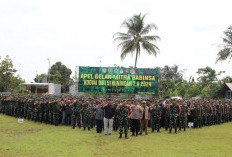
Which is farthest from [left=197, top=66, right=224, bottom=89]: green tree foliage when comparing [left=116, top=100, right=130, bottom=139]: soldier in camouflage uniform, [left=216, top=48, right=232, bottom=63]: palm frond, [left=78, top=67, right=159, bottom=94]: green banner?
[left=116, top=100, right=130, bottom=139]: soldier in camouflage uniform

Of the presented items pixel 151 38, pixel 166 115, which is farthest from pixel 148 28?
pixel 166 115

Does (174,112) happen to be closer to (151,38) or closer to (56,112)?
(56,112)

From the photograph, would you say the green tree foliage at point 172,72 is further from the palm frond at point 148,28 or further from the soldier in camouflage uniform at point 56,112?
the soldier in camouflage uniform at point 56,112

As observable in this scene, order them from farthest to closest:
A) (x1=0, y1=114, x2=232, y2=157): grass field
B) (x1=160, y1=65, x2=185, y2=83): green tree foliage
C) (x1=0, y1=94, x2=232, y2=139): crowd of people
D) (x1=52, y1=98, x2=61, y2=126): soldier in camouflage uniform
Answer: (x1=160, y1=65, x2=185, y2=83): green tree foliage < (x1=52, y1=98, x2=61, y2=126): soldier in camouflage uniform < (x1=0, y1=94, x2=232, y2=139): crowd of people < (x1=0, y1=114, x2=232, y2=157): grass field

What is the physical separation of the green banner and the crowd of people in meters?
6.55

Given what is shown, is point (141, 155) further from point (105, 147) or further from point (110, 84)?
point (110, 84)

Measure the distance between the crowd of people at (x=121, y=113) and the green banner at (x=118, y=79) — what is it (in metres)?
6.55

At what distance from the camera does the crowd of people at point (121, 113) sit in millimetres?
11883

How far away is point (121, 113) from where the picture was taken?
11141mm

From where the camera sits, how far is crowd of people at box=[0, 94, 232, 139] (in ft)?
39.0

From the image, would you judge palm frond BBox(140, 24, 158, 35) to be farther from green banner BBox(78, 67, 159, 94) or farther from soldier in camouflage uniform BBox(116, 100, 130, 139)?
soldier in camouflage uniform BBox(116, 100, 130, 139)

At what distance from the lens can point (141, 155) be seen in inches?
315

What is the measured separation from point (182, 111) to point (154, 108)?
148 centimetres

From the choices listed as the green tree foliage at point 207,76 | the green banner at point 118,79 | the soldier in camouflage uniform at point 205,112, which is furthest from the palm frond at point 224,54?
the soldier in camouflage uniform at point 205,112
